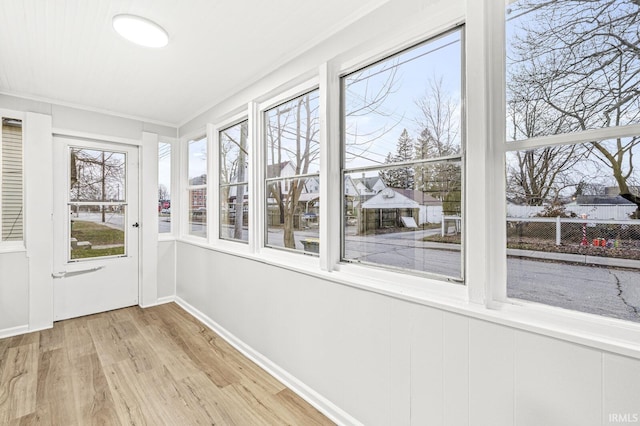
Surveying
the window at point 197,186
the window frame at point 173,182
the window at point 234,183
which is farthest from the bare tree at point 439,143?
the window frame at point 173,182

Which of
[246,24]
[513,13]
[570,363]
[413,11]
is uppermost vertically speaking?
[246,24]

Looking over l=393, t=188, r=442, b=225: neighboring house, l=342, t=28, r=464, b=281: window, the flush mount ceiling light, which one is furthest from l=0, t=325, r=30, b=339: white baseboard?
l=393, t=188, r=442, b=225: neighboring house

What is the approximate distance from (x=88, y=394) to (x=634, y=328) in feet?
10.2

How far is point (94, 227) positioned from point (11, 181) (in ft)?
2.87

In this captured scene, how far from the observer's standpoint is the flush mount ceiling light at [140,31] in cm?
185

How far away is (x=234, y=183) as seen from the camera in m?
3.22

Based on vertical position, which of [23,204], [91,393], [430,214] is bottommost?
[91,393]

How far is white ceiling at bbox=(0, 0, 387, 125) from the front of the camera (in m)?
1.77

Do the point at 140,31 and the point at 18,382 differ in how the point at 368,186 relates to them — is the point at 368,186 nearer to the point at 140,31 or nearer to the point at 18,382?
the point at 140,31

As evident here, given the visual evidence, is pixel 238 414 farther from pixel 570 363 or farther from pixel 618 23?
pixel 618 23

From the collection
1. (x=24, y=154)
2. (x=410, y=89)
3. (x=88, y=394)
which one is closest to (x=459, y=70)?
(x=410, y=89)

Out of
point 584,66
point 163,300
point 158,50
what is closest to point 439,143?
point 584,66

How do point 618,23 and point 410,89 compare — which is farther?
point 410,89

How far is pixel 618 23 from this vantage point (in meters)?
1.10
